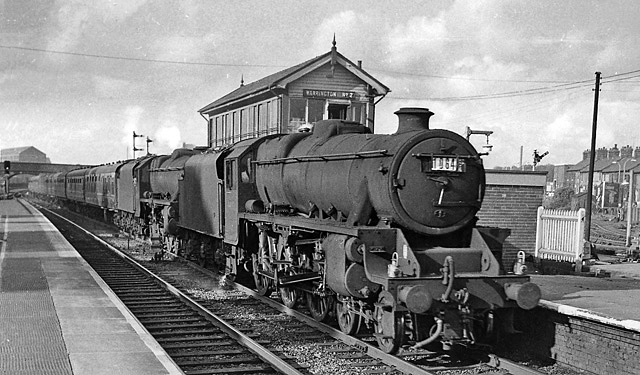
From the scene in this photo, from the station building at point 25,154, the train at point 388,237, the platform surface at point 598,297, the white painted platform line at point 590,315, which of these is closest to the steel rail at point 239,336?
the train at point 388,237

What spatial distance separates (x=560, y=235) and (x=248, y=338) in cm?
1002

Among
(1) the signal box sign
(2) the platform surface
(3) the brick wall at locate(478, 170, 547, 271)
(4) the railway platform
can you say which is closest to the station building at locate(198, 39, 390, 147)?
(1) the signal box sign

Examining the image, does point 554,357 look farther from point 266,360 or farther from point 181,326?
point 181,326

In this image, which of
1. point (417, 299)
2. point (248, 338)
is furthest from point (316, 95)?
point (417, 299)

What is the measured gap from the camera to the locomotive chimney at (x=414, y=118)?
8547mm

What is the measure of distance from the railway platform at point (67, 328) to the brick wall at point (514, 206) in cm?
962

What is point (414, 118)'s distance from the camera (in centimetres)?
858

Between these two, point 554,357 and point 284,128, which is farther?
point 284,128

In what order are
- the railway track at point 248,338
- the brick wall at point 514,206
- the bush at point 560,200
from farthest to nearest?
the bush at point 560,200, the brick wall at point 514,206, the railway track at point 248,338

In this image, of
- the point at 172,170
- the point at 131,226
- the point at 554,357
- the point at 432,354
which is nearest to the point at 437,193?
the point at 432,354

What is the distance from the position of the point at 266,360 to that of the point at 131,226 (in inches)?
759

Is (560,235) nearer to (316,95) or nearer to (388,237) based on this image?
(388,237)

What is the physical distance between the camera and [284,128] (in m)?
25.8

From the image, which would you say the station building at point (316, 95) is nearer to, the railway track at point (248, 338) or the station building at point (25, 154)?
the railway track at point (248, 338)
